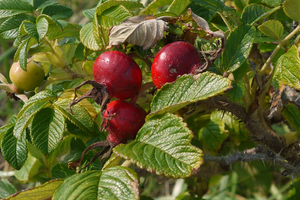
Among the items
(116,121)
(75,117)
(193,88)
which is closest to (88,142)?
(75,117)

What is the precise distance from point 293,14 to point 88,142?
0.87 m

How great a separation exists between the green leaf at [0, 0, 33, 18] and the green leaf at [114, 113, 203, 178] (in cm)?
65

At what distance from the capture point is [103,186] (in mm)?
719

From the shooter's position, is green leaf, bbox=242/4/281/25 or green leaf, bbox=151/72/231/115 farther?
green leaf, bbox=242/4/281/25

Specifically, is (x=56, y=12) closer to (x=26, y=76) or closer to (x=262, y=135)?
(x=26, y=76)

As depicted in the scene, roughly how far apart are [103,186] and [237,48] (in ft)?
1.88

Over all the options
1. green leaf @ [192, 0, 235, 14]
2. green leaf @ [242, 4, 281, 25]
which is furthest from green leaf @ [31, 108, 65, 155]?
green leaf @ [242, 4, 281, 25]

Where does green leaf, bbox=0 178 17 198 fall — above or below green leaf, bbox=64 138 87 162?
below

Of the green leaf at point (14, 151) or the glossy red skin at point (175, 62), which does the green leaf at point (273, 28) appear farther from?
the green leaf at point (14, 151)

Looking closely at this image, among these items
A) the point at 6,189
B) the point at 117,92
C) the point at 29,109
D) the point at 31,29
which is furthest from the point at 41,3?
the point at 6,189

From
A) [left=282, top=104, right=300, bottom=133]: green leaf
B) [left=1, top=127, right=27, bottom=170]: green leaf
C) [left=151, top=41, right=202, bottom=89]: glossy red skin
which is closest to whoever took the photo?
[left=151, top=41, right=202, bottom=89]: glossy red skin

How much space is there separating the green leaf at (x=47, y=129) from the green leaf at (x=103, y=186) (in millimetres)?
232

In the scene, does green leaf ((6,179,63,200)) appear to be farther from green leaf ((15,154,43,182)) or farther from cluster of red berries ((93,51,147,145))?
green leaf ((15,154,43,182))

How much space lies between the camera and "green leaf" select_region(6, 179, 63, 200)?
814mm
